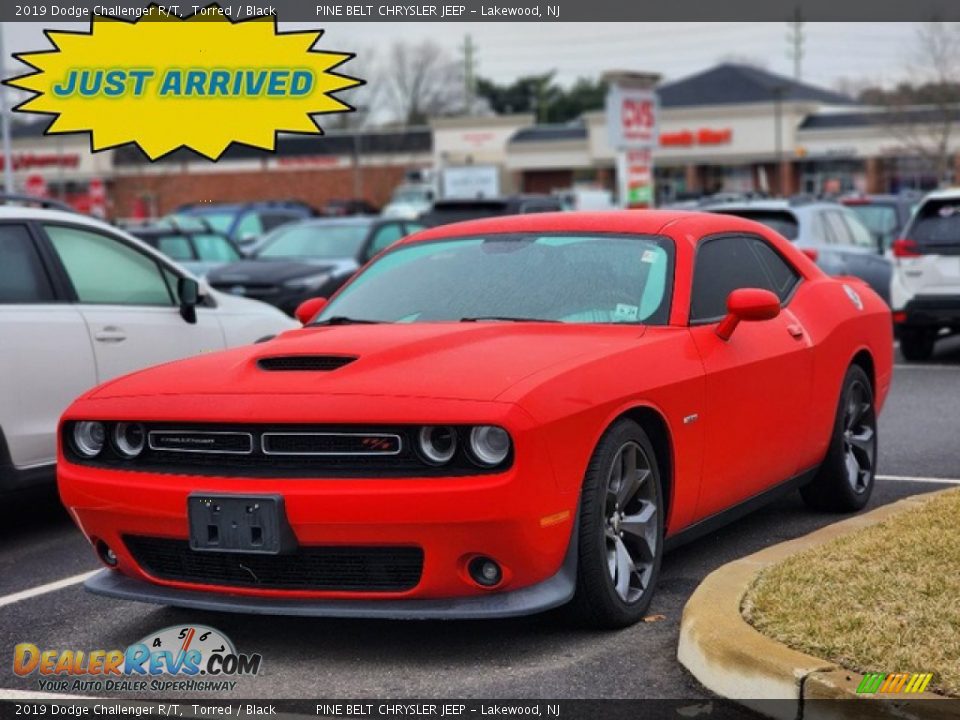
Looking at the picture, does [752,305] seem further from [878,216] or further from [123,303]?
[878,216]

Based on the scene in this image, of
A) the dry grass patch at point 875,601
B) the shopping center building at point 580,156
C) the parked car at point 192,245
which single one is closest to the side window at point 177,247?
the parked car at point 192,245

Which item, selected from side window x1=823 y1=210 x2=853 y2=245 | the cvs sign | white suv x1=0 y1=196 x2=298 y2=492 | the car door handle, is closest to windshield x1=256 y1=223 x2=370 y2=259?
side window x1=823 y1=210 x2=853 y2=245

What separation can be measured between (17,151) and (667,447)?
247ft

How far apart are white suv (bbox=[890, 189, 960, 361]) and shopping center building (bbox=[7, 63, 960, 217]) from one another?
45.3 meters

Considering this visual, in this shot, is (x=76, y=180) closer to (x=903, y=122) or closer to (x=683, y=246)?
(x=903, y=122)

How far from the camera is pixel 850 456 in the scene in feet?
24.7

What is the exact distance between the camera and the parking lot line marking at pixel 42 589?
6.35 meters

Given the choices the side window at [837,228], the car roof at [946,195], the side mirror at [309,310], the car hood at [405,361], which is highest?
the car hood at [405,361]

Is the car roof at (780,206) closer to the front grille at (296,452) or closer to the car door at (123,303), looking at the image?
the car door at (123,303)

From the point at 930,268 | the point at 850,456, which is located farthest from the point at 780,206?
the point at 850,456

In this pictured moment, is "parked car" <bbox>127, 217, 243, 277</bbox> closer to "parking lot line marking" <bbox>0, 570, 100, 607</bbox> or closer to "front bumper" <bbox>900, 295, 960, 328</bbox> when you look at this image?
"front bumper" <bbox>900, 295, 960, 328</bbox>

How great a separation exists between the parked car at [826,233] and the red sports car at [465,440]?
338 inches

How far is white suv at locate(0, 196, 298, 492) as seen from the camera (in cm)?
755

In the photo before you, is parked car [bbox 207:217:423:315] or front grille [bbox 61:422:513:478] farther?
parked car [bbox 207:217:423:315]
